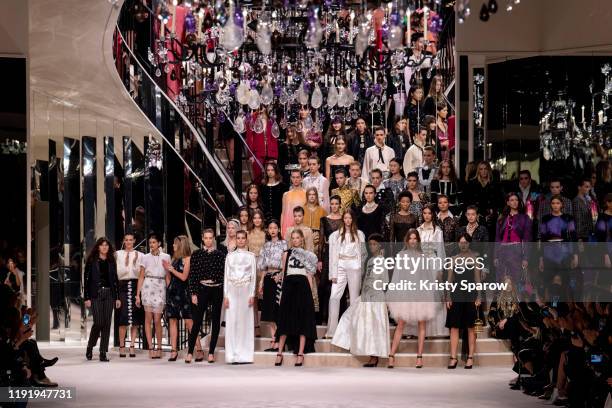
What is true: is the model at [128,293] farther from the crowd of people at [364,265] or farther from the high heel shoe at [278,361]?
the high heel shoe at [278,361]

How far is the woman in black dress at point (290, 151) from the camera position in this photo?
17844mm

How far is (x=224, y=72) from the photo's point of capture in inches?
620

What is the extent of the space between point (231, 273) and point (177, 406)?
10.5ft

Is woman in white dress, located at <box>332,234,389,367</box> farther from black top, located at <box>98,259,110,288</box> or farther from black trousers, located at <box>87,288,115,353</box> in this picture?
black top, located at <box>98,259,110,288</box>

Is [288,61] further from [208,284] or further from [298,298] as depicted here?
[298,298]

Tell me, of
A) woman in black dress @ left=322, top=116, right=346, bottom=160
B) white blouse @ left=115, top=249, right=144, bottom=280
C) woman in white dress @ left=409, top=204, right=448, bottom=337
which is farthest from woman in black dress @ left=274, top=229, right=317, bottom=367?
woman in black dress @ left=322, top=116, right=346, bottom=160

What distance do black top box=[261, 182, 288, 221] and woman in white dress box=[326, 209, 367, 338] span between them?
4.97 feet

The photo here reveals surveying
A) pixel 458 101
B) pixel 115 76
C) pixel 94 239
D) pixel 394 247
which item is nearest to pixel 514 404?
pixel 394 247

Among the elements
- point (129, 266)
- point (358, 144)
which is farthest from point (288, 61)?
point (129, 266)

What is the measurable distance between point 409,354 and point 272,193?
2.68 meters

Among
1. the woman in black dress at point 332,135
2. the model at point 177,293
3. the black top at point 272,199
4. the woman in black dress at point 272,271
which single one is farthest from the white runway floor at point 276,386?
the woman in black dress at point 332,135

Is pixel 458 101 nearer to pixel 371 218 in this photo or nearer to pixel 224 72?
pixel 371 218

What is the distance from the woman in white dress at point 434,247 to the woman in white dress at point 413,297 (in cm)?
9

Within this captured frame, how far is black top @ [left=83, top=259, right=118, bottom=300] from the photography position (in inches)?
530
